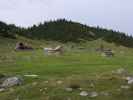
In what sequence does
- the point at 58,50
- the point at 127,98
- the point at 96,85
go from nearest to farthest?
1. the point at 127,98
2. the point at 96,85
3. the point at 58,50

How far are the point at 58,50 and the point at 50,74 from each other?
37.4 metres

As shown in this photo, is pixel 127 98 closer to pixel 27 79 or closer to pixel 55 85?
pixel 55 85

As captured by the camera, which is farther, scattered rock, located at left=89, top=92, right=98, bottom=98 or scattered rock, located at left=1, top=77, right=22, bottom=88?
scattered rock, located at left=1, top=77, right=22, bottom=88

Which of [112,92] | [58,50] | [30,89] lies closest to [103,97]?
[112,92]

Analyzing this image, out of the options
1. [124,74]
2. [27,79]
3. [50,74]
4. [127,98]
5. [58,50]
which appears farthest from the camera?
[58,50]

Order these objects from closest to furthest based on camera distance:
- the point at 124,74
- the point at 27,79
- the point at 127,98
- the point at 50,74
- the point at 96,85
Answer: the point at 127,98
the point at 96,85
the point at 124,74
the point at 27,79
the point at 50,74

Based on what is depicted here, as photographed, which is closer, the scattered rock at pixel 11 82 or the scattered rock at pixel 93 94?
the scattered rock at pixel 93 94

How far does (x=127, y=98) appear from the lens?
21609 millimetres

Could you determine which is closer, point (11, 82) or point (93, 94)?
point (93, 94)

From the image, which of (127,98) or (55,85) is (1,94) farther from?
(127,98)

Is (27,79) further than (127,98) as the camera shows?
Yes

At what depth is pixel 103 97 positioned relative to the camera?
71.8 feet

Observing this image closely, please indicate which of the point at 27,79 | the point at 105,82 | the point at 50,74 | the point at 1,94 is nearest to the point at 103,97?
the point at 105,82

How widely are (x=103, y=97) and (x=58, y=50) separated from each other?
48.9 metres
